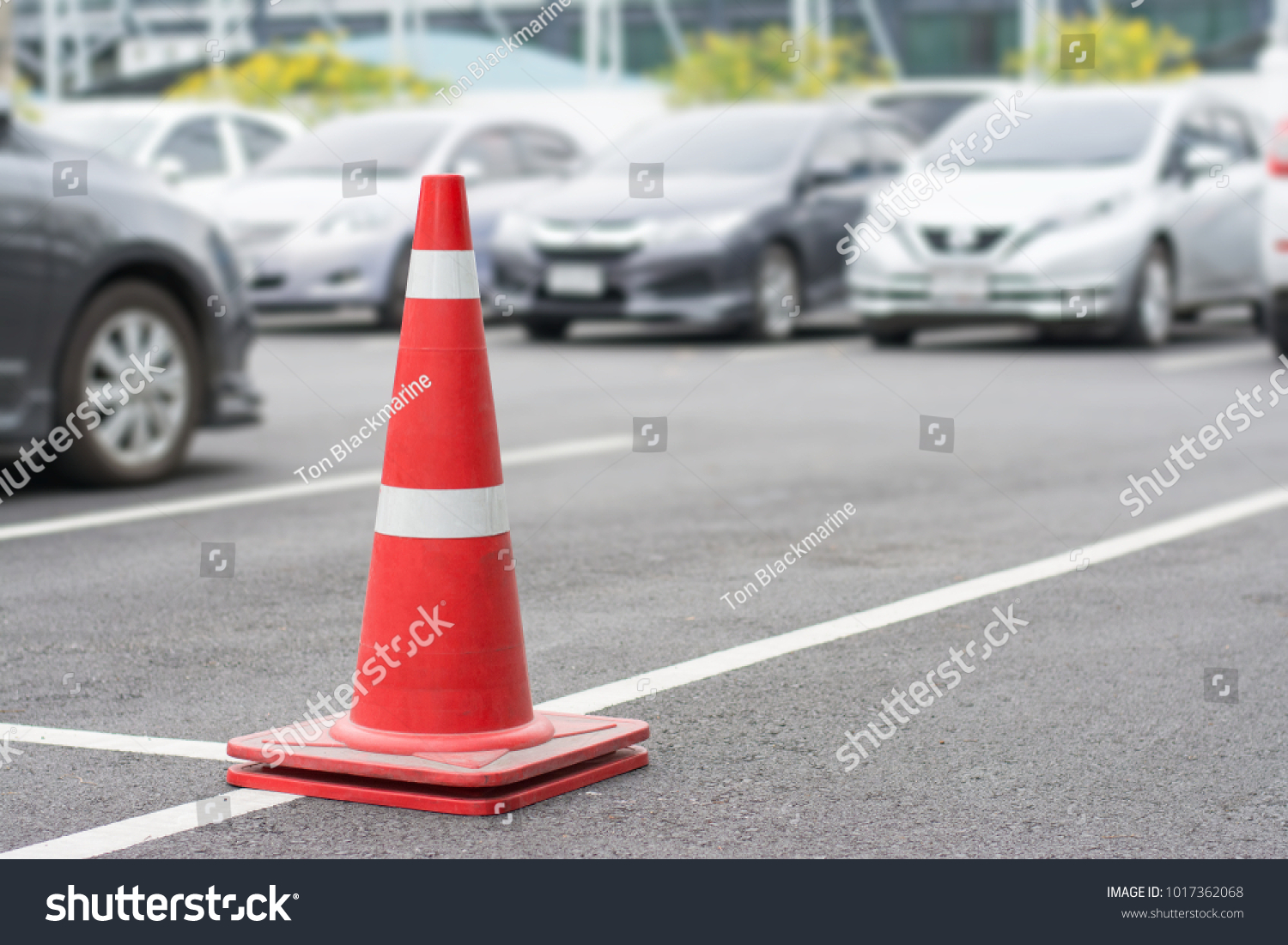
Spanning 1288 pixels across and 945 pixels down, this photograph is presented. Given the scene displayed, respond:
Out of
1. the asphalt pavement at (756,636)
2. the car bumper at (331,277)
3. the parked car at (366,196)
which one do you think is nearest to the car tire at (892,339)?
the parked car at (366,196)

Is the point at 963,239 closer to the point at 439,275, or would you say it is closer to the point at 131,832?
the point at 439,275

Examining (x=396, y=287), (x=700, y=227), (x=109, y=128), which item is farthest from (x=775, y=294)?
(x=109, y=128)

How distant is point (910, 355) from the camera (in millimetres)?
13266

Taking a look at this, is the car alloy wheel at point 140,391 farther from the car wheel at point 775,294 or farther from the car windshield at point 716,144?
the car windshield at point 716,144

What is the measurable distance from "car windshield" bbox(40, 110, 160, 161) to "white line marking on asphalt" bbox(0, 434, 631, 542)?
9017 millimetres

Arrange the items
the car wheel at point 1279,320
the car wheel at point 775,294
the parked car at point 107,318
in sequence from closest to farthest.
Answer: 1. the parked car at point 107,318
2. the car wheel at point 1279,320
3. the car wheel at point 775,294

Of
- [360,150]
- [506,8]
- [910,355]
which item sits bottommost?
[910,355]

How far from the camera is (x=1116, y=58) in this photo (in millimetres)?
27234

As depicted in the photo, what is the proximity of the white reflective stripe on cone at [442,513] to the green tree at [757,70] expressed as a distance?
23565 mm

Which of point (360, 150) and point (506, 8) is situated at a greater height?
point (506, 8)

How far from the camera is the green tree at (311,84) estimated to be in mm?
26109

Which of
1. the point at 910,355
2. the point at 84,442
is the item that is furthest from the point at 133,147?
the point at 84,442
